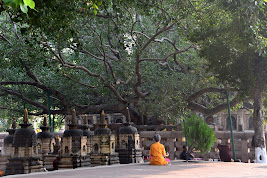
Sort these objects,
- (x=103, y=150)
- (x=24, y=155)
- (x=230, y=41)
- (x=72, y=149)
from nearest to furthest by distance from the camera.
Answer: (x=24, y=155) → (x=72, y=149) → (x=103, y=150) → (x=230, y=41)

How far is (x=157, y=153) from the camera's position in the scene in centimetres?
1219

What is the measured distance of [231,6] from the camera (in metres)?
15.2

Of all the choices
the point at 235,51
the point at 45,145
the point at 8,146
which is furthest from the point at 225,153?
the point at 8,146

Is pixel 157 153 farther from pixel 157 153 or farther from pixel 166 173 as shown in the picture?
pixel 166 173

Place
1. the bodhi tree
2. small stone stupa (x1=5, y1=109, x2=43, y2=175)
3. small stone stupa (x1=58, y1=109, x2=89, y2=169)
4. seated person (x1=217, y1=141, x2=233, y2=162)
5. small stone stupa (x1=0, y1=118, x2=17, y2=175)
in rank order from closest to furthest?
1. small stone stupa (x1=5, y1=109, x2=43, y2=175)
2. small stone stupa (x1=58, y1=109, x2=89, y2=169)
3. the bodhi tree
4. seated person (x1=217, y1=141, x2=233, y2=162)
5. small stone stupa (x1=0, y1=118, x2=17, y2=175)

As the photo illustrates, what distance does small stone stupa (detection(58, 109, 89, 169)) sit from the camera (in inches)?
493

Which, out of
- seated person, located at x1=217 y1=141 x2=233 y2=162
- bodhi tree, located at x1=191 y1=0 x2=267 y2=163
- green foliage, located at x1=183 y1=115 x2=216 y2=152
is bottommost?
seated person, located at x1=217 y1=141 x2=233 y2=162

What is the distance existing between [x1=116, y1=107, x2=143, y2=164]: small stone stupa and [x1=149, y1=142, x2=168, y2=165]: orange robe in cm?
213

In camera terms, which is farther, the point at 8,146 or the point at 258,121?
the point at 258,121

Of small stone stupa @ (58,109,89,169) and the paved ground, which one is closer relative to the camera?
the paved ground

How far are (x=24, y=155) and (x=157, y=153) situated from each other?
468 centimetres

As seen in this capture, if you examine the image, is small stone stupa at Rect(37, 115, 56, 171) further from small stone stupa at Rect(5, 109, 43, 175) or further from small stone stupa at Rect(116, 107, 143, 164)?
small stone stupa at Rect(116, 107, 143, 164)

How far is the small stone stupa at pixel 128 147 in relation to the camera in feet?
47.4

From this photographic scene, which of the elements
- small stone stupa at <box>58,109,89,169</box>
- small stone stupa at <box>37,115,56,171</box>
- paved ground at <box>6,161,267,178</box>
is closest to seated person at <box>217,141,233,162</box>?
paved ground at <box>6,161,267,178</box>
